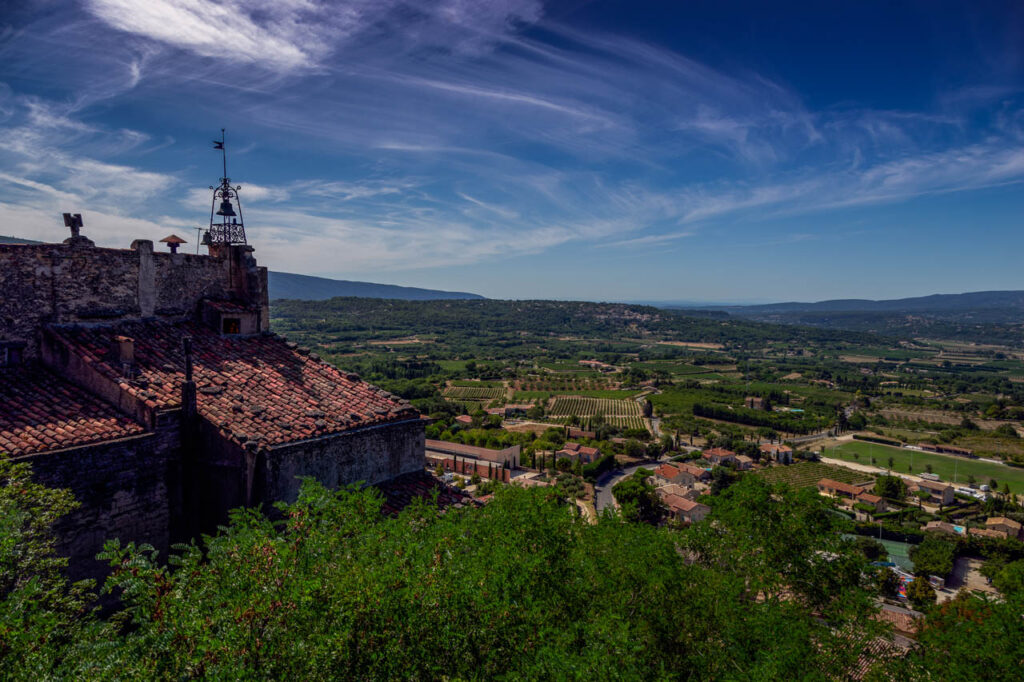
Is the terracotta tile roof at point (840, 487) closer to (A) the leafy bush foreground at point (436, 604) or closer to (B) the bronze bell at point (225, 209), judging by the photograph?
(A) the leafy bush foreground at point (436, 604)

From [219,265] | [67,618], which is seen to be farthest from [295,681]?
[219,265]

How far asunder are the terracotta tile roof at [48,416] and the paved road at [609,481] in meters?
46.7

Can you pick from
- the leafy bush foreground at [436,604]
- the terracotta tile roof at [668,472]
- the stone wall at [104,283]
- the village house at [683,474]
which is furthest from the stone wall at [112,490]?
the terracotta tile roof at [668,472]

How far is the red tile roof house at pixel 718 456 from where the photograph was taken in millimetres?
75188

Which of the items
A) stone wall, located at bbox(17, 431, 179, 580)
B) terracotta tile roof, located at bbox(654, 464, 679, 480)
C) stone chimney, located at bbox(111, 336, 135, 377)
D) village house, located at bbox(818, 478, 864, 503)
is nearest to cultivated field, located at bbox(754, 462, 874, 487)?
village house, located at bbox(818, 478, 864, 503)

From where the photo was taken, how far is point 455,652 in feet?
17.5

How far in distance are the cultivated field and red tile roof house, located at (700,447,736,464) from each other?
5.04m

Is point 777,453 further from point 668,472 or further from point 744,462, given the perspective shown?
point 668,472

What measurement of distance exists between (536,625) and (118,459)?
23.4ft

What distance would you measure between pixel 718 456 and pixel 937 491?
25.4 meters

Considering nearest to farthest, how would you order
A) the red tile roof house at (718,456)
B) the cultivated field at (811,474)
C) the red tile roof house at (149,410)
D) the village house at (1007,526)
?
the red tile roof house at (149,410) < the village house at (1007,526) < the cultivated field at (811,474) < the red tile roof house at (718,456)

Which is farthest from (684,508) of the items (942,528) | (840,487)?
(840,487)

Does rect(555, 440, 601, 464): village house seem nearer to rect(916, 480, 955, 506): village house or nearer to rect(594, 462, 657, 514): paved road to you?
rect(594, 462, 657, 514): paved road

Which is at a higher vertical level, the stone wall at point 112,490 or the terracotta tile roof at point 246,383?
the terracotta tile roof at point 246,383
